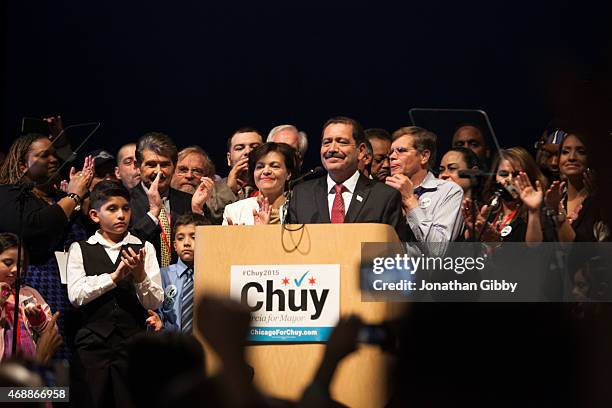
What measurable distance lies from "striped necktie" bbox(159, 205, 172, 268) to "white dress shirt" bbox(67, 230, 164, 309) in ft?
1.07

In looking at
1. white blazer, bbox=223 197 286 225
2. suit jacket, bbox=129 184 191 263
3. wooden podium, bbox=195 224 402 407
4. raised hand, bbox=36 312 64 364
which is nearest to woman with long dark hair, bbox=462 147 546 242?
wooden podium, bbox=195 224 402 407

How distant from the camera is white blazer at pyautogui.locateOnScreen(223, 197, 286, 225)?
15.6 ft

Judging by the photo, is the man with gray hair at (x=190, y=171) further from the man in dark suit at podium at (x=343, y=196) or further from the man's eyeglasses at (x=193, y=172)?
the man in dark suit at podium at (x=343, y=196)

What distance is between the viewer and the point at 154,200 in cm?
523

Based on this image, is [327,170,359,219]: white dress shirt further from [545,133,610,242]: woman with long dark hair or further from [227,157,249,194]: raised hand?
[227,157,249,194]: raised hand

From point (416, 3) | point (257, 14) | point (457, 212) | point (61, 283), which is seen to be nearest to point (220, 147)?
point (257, 14)

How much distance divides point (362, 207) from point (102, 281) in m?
1.15

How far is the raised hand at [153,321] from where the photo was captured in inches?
182

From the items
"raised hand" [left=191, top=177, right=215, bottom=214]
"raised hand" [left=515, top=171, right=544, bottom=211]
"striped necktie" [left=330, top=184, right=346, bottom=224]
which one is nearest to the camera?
"raised hand" [left=515, top=171, right=544, bottom=211]

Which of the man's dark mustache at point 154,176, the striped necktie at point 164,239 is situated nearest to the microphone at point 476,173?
the striped necktie at point 164,239

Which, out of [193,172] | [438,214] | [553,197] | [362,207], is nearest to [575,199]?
[553,197]

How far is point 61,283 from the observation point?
493cm

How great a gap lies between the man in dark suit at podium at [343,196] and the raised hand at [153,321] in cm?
81

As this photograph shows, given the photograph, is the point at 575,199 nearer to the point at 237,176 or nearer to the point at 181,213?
the point at 237,176
